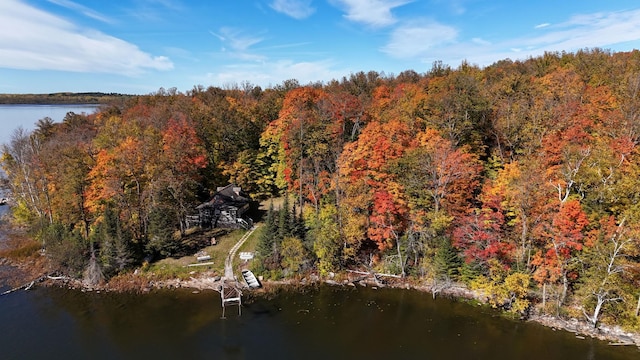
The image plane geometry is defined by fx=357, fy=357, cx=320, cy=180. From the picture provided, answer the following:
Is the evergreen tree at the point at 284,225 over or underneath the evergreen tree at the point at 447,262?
over

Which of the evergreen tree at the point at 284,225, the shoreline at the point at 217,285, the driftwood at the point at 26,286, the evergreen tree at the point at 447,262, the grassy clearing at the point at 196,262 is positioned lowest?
the driftwood at the point at 26,286

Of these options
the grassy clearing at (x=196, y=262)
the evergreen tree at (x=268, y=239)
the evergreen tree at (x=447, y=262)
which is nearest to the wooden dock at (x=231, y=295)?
the grassy clearing at (x=196, y=262)

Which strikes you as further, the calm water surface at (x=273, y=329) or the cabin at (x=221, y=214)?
the cabin at (x=221, y=214)

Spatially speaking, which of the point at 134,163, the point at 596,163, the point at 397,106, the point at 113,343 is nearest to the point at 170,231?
the point at 134,163

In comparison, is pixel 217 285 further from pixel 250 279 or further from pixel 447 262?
pixel 447 262

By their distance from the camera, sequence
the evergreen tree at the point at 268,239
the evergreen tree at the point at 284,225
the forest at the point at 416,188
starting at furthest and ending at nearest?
1. the evergreen tree at the point at 284,225
2. the evergreen tree at the point at 268,239
3. the forest at the point at 416,188

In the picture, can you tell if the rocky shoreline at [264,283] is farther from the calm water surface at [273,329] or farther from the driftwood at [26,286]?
the calm water surface at [273,329]

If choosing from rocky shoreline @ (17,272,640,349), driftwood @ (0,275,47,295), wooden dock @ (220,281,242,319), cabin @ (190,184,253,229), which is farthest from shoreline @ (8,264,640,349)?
cabin @ (190,184,253,229)
